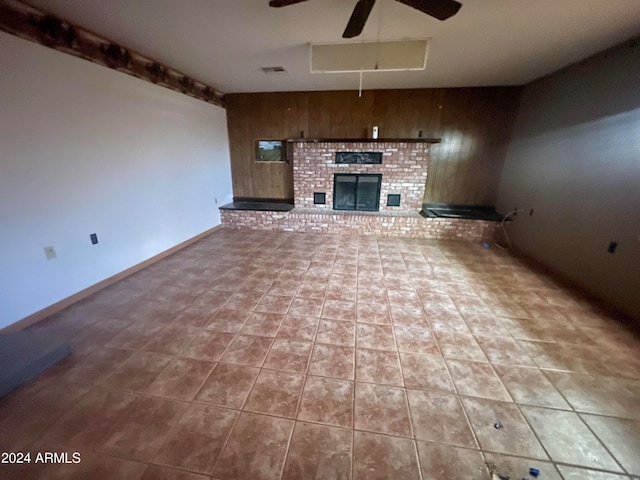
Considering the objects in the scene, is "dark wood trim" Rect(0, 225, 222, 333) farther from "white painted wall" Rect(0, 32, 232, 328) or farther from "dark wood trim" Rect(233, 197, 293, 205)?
"dark wood trim" Rect(233, 197, 293, 205)

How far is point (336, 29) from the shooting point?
7.74 ft

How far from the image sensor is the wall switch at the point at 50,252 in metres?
2.22

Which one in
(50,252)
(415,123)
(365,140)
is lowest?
(50,252)

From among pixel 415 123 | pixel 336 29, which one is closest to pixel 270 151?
pixel 415 123

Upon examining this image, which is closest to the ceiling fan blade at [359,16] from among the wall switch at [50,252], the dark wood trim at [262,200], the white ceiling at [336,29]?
the white ceiling at [336,29]

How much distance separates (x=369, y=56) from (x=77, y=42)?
2.67 meters

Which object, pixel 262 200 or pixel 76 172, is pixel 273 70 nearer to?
pixel 262 200

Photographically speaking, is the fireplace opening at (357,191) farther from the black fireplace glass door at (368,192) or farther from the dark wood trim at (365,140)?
the dark wood trim at (365,140)

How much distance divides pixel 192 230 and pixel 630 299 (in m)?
5.11

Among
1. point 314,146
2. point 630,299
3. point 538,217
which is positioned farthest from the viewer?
point 314,146

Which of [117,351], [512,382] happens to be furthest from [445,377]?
[117,351]

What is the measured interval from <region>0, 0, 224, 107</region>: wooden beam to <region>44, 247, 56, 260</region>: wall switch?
160 centimetres

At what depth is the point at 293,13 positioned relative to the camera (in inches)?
81.7

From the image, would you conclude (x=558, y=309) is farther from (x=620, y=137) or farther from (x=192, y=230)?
(x=192, y=230)
